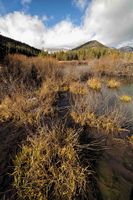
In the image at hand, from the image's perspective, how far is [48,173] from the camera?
12.8 feet

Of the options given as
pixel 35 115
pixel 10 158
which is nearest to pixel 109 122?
pixel 35 115

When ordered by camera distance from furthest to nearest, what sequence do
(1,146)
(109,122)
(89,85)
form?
1. (89,85)
2. (109,122)
3. (1,146)

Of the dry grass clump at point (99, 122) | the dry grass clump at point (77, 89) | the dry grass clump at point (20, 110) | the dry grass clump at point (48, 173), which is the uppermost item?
the dry grass clump at point (77, 89)

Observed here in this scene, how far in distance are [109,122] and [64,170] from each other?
408 cm

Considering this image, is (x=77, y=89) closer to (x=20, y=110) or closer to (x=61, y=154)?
(x=20, y=110)

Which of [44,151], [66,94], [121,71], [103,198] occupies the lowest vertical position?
[103,198]

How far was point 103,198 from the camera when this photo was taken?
3.82m

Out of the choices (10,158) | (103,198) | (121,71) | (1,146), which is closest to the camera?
(103,198)

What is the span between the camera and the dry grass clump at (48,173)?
3.54m

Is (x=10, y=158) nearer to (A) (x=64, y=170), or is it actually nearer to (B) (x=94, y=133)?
(A) (x=64, y=170)

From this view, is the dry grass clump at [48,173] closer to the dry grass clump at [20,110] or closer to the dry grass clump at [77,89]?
the dry grass clump at [20,110]

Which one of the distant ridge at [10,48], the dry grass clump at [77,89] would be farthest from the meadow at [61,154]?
the distant ridge at [10,48]

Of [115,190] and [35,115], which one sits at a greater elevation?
[35,115]

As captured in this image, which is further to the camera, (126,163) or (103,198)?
(126,163)
